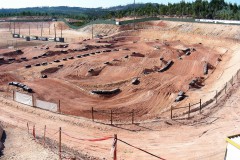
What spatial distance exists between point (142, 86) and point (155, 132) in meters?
15.8

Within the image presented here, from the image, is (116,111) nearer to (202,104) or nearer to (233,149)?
(202,104)

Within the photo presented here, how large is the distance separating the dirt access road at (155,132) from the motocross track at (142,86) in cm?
7

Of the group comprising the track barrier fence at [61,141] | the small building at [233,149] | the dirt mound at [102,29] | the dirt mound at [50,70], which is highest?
the dirt mound at [102,29]

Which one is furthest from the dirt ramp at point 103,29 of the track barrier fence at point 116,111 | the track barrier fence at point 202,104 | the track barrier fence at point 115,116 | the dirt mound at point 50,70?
the track barrier fence at point 115,116

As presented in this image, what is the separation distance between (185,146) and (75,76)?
88.6 feet

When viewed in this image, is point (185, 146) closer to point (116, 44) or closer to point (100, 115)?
point (100, 115)

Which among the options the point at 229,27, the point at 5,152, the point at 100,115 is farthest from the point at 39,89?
the point at 229,27

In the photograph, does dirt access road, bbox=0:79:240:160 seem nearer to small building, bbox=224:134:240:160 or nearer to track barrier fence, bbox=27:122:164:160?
track barrier fence, bbox=27:122:164:160

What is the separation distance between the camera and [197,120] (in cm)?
2767

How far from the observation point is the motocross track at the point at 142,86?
928 inches

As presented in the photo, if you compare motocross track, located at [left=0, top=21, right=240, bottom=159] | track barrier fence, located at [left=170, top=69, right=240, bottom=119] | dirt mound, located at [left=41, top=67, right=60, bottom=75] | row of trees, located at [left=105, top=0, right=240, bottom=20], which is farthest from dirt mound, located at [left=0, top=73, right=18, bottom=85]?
row of trees, located at [left=105, top=0, right=240, bottom=20]

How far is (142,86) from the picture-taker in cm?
4097

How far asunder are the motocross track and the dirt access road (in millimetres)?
72

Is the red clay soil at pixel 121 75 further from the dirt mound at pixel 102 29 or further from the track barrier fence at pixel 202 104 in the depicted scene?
the dirt mound at pixel 102 29
